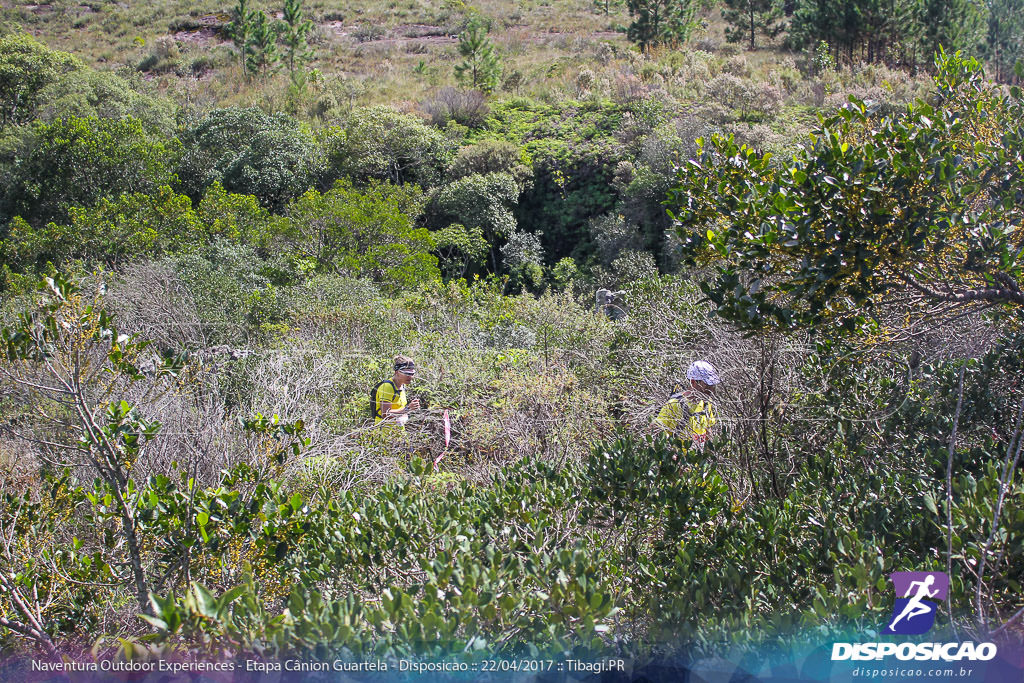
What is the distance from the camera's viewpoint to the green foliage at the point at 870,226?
298 cm

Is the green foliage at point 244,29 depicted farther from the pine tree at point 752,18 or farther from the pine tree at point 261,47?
the pine tree at point 752,18

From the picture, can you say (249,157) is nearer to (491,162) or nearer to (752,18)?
(491,162)

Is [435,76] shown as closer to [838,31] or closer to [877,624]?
[838,31]

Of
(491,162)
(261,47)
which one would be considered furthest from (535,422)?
(261,47)

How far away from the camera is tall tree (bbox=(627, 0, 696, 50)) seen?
25775 mm

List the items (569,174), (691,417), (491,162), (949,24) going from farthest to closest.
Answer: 1. (949,24)
2. (569,174)
3. (491,162)
4. (691,417)

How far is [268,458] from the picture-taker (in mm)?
3154

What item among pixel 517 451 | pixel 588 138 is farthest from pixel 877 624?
pixel 588 138

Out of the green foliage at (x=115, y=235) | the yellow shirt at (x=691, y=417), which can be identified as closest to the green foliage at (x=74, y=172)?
the green foliage at (x=115, y=235)

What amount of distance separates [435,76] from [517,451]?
76.5ft

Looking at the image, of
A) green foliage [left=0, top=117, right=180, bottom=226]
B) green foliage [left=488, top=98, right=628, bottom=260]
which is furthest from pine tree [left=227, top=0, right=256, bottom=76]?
green foliage [left=488, top=98, right=628, bottom=260]

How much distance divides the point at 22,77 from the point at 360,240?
1607 cm

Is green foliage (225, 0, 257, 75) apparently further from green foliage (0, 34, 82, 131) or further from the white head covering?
the white head covering

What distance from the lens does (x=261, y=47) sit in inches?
1096
